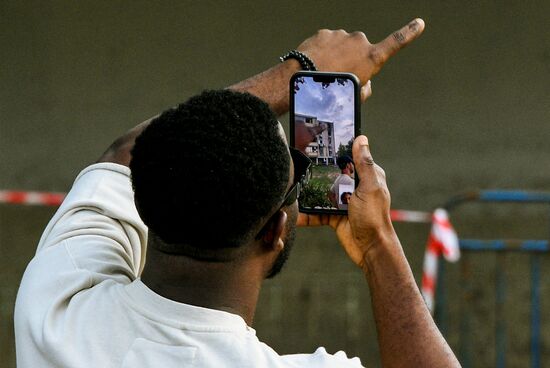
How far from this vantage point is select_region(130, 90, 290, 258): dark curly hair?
1877mm

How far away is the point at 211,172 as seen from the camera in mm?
1872

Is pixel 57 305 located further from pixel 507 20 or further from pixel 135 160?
pixel 507 20

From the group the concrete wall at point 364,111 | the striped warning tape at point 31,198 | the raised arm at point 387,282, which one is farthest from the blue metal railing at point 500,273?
the raised arm at point 387,282

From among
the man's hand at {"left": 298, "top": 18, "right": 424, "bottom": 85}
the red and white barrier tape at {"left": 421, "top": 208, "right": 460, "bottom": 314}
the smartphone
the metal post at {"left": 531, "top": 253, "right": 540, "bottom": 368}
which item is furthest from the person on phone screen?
the metal post at {"left": 531, "top": 253, "right": 540, "bottom": 368}

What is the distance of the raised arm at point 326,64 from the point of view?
2.42m

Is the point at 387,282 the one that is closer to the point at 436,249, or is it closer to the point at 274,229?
the point at 274,229

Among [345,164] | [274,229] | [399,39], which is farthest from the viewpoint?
[399,39]

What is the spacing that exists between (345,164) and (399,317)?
1.05 ft

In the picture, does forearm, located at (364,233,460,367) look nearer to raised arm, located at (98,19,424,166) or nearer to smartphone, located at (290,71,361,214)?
smartphone, located at (290,71,361,214)

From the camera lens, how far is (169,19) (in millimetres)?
6715

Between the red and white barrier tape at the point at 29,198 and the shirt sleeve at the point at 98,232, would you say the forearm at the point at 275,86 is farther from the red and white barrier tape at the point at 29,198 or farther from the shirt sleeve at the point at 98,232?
the red and white barrier tape at the point at 29,198

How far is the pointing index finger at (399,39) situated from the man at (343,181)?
1.22 ft

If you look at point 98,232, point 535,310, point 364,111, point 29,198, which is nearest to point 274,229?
point 98,232

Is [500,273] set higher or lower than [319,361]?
lower
